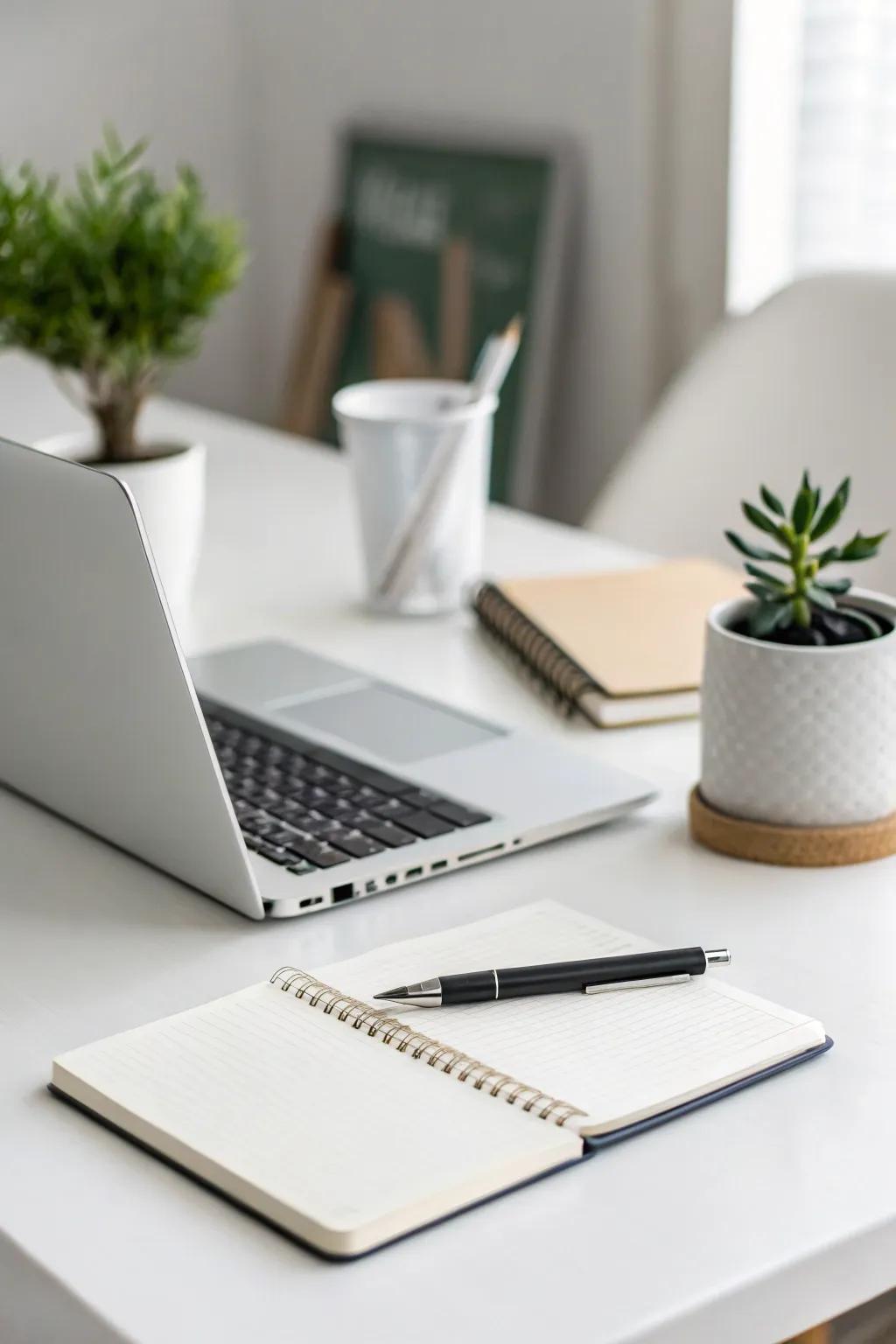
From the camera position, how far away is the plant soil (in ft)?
2.71

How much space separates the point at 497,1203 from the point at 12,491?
15.4 inches

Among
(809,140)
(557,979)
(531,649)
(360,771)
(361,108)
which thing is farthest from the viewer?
(361,108)

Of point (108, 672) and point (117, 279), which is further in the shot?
point (117, 279)

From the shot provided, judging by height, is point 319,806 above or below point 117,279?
below

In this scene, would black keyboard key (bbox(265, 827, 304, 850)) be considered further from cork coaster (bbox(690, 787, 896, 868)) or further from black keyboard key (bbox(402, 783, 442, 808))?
cork coaster (bbox(690, 787, 896, 868))

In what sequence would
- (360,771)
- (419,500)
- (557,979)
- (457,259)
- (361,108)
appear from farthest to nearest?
(361,108), (457,259), (419,500), (360,771), (557,979)

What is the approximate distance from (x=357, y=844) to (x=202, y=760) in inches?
4.7

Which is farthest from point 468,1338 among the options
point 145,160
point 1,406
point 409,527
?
point 145,160

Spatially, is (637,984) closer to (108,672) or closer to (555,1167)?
(555,1167)

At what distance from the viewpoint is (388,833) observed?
0.84m

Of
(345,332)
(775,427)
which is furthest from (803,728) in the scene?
(345,332)

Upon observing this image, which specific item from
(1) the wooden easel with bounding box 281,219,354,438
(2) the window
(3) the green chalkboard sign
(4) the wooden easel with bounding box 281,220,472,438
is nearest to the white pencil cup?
(2) the window

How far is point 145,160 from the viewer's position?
129 inches

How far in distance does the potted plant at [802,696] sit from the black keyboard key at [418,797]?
0.14m
